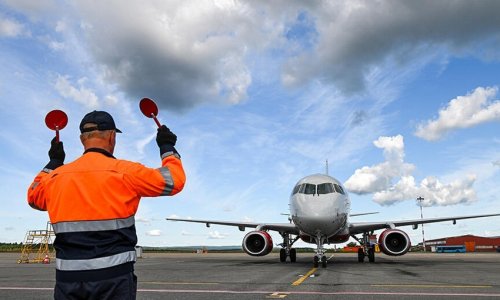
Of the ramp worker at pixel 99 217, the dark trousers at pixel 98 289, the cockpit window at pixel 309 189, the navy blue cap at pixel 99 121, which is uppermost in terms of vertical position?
the cockpit window at pixel 309 189

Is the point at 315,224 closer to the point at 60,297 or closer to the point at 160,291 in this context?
the point at 160,291

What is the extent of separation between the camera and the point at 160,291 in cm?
873

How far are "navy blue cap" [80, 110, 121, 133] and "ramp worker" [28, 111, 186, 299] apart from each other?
0.21 meters

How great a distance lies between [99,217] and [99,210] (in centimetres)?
4

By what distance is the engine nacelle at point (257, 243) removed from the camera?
823 inches

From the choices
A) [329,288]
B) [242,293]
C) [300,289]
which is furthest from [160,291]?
[329,288]

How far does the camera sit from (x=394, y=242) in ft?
64.8

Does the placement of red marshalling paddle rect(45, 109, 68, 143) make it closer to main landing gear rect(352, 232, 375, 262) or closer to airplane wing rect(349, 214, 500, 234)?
airplane wing rect(349, 214, 500, 234)

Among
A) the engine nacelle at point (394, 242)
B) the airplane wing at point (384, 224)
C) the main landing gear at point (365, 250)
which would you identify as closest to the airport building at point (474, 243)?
the airplane wing at point (384, 224)

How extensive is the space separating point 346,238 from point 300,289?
14390mm

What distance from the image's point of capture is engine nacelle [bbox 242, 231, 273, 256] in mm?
20906

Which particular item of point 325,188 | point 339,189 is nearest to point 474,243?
point 339,189

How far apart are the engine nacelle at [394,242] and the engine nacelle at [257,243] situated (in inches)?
199

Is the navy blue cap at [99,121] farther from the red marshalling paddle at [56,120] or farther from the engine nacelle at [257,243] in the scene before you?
the engine nacelle at [257,243]
